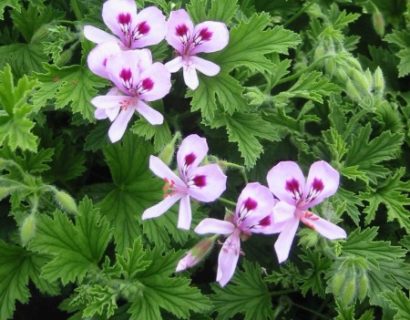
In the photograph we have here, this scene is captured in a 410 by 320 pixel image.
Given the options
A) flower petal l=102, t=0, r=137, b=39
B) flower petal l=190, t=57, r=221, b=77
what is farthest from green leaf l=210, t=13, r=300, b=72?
flower petal l=102, t=0, r=137, b=39

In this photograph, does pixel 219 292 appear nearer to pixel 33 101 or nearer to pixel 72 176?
pixel 72 176

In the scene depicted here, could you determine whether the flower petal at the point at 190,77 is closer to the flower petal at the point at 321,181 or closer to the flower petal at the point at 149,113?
the flower petal at the point at 149,113

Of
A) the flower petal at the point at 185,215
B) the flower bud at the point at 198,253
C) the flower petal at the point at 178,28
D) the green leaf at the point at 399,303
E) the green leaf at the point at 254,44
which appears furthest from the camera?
the green leaf at the point at 254,44

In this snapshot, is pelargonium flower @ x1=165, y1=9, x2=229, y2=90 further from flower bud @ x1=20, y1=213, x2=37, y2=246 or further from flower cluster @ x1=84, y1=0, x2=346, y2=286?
flower bud @ x1=20, y1=213, x2=37, y2=246

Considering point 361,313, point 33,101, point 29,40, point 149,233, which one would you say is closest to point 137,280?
point 149,233

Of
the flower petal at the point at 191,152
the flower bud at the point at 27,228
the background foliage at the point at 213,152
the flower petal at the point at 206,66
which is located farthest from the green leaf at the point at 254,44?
the flower bud at the point at 27,228

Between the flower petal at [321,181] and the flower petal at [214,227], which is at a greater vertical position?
the flower petal at [321,181]

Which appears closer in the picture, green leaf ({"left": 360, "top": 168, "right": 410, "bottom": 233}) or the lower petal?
the lower petal
